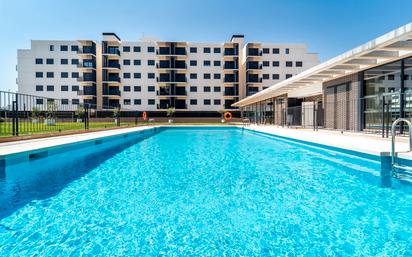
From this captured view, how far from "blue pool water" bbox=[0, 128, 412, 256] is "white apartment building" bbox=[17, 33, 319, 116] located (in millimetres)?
38458

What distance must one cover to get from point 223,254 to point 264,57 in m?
45.3

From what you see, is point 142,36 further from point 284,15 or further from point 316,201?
point 316,201

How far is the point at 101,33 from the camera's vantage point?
1640 inches

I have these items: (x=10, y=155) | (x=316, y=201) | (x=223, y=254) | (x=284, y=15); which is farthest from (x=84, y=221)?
(x=284, y=15)

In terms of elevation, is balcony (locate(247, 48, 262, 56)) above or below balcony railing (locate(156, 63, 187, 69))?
above

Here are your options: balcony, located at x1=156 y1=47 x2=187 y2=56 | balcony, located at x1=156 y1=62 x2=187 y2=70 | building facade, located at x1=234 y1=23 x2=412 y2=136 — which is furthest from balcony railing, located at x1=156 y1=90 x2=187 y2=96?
building facade, located at x1=234 y1=23 x2=412 y2=136

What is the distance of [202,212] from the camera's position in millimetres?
3199

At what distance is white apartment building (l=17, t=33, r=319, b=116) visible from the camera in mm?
42688

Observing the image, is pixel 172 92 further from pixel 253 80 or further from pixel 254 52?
pixel 254 52

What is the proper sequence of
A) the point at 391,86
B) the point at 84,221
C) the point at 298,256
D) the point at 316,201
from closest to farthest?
1. the point at 298,256
2. the point at 84,221
3. the point at 316,201
4. the point at 391,86

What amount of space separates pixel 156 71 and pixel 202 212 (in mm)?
42861

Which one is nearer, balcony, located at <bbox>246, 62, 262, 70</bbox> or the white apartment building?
balcony, located at <bbox>246, 62, 262, 70</bbox>

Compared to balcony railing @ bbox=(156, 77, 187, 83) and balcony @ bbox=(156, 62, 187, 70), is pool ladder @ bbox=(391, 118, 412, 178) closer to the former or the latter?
balcony railing @ bbox=(156, 77, 187, 83)

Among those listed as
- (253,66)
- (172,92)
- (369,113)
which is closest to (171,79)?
(172,92)
